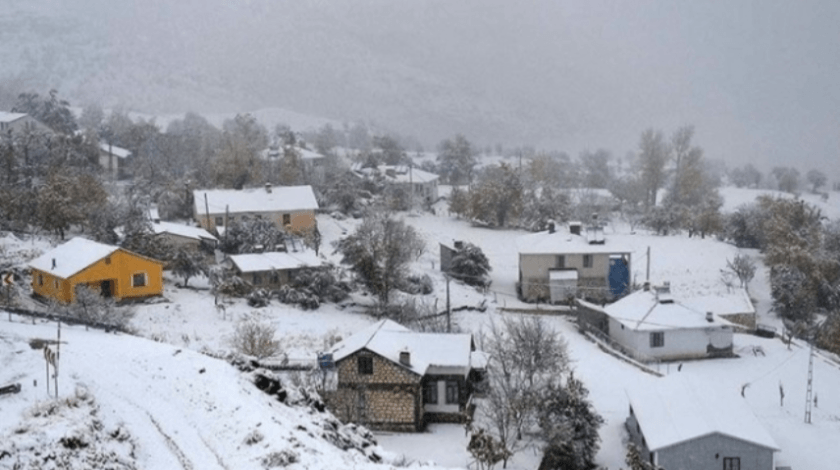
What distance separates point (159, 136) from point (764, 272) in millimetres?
55688

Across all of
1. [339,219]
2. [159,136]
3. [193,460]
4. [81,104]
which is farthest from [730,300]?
[81,104]

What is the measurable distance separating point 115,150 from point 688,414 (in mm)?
63049

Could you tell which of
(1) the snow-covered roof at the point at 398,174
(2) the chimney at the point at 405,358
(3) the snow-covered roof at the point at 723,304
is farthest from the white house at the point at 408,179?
(2) the chimney at the point at 405,358

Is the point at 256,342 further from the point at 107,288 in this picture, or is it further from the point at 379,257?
the point at 379,257

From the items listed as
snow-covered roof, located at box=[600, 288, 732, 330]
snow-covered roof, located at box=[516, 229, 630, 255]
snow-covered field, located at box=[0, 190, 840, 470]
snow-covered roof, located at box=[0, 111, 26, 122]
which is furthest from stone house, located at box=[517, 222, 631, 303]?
snow-covered roof, located at box=[0, 111, 26, 122]

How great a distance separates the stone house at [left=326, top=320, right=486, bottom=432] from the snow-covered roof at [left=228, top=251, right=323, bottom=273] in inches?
553

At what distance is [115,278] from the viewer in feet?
126

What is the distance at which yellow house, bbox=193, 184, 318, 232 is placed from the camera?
55.5 meters

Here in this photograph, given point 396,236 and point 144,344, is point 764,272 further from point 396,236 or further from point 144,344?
point 144,344

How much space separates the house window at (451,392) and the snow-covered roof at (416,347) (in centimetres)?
64

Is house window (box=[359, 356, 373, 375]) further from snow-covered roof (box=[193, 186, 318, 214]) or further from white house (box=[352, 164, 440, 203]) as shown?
white house (box=[352, 164, 440, 203])

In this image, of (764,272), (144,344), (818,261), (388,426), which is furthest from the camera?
(764,272)

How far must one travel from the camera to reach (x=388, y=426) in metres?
28.8

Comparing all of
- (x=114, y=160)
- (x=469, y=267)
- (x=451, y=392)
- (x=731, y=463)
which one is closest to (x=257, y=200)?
(x=469, y=267)
